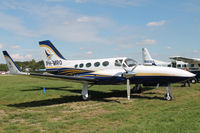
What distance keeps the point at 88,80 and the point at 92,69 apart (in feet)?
7.67

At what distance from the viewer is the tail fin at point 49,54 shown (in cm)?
1785

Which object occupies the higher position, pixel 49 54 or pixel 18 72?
pixel 49 54

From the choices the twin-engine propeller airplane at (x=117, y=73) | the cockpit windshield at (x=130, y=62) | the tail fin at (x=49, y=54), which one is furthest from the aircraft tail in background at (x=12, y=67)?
the cockpit windshield at (x=130, y=62)

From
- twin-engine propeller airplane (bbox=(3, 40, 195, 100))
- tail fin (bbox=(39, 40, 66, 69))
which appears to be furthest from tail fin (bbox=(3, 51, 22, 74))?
tail fin (bbox=(39, 40, 66, 69))

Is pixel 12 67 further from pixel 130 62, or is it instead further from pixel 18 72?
pixel 130 62

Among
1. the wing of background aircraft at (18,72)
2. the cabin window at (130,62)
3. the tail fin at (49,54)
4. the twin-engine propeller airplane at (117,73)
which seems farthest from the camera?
the tail fin at (49,54)

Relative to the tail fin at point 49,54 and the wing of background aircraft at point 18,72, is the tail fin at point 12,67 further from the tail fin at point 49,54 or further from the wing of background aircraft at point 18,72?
the tail fin at point 49,54

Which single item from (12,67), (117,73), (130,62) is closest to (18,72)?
(12,67)

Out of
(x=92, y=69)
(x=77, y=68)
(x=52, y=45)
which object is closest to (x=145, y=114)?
(x=92, y=69)

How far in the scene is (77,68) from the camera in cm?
1520

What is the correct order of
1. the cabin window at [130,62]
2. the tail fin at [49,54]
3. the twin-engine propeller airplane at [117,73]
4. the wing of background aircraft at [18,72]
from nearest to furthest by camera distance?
the wing of background aircraft at [18,72] → the twin-engine propeller airplane at [117,73] → the cabin window at [130,62] → the tail fin at [49,54]

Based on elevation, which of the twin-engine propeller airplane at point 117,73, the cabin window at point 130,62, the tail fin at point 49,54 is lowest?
the twin-engine propeller airplane at point 117,73

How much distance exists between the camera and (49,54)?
60.0ft

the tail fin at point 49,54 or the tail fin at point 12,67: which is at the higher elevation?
the tail fin at point 49,54
